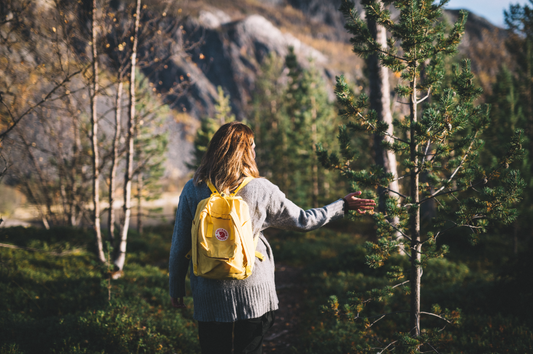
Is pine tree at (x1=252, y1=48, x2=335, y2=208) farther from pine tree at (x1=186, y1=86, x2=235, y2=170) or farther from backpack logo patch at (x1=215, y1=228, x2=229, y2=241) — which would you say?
backpack logo patch at (x1=215, y1=228, x2=229, y2=241)

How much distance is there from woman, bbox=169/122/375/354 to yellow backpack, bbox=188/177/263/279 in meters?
0.16

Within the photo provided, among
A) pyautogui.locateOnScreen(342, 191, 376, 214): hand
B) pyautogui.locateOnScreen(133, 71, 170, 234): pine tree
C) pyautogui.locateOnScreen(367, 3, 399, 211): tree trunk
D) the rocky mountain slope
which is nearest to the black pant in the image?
pyautogui.locateOnScreen(342, 191, 376, 214): hand

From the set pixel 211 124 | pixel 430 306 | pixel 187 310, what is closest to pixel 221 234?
pixel 187 310

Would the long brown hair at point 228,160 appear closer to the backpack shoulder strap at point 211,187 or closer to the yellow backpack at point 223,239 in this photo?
the backpack shoulder strap at point 211,187

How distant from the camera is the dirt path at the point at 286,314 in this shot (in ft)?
16.6

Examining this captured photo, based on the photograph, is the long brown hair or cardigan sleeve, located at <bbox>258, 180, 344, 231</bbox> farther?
cardigan sleeve, located at <bbox>258, 180, 344, 231</bbox>

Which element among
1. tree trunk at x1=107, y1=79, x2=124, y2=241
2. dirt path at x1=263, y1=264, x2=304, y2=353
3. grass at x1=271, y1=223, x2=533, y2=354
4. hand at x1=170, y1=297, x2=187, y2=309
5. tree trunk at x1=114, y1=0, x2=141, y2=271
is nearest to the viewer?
hand at x1=170, y1=297, x2=187, y2=309

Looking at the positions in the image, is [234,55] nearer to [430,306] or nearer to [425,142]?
[430,306]

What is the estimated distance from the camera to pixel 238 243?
6.77ft

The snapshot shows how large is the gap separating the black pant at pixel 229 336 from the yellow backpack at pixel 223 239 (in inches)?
18.4

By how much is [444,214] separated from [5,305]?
7002 mm

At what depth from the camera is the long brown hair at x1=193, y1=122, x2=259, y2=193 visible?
2.27 metres

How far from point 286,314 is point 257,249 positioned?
4496 millimetres

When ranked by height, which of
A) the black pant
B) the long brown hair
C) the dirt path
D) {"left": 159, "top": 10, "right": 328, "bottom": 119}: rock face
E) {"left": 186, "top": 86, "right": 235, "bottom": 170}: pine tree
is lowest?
the dirt path
